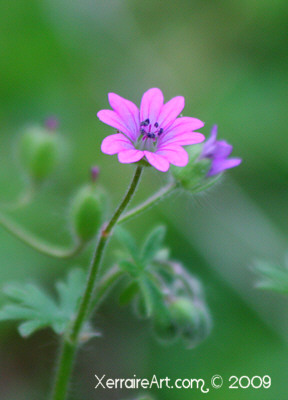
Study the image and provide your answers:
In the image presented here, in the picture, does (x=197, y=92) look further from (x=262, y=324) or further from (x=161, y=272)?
(x=161, y=272)

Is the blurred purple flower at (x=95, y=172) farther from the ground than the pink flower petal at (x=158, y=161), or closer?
farther from the ground

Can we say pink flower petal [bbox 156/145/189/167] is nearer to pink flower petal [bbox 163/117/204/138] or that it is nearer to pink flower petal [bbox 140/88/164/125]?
pink flower petal [bbox 163/117/204/138]

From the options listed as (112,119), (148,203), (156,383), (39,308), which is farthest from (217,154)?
(156,383)

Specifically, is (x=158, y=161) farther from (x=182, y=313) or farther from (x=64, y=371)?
(x=64, y=371)

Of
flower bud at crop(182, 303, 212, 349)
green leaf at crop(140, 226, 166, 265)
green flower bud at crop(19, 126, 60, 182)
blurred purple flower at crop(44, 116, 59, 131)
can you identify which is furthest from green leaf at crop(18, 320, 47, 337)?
blurred purple flower at crop(44, 116, 59, 131)

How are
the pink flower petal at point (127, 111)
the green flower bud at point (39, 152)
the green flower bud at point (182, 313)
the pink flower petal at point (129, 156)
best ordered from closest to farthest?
the pink flower petal at point (129, 156) < the pink flower petal at point (127, 111) < the green flower bud at point (182, 313) < the green flower bud at point (39, 152)

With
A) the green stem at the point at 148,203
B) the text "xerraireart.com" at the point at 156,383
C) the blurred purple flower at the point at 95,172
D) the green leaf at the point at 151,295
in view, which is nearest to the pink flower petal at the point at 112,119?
the green stem at the point at 148,203

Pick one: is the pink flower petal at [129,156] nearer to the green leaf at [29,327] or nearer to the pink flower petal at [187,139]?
the pink flower petal at [187,139]
